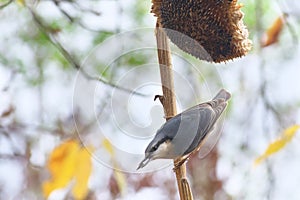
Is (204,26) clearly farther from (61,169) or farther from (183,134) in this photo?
(61,169)

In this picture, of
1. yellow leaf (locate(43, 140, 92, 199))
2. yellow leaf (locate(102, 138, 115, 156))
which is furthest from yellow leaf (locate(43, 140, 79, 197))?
yellow leaf (locate(102, 138, 115, 156))

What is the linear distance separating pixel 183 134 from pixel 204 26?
148 mm

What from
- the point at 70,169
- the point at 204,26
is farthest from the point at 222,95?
the point at 70,169

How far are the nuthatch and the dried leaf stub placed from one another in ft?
0.25

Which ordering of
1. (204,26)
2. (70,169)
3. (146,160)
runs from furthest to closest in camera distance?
(70,169) → (204,26) → (146,160)

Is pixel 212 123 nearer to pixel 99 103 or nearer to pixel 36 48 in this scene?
pixel 99 103

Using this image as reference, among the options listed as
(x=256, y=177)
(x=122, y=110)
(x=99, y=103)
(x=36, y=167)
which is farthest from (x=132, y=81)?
(x=256, y=177)

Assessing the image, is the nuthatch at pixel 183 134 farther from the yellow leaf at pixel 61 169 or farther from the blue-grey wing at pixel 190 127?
the yellow leaf at pixel 61 169

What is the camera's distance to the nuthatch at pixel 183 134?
535 mm

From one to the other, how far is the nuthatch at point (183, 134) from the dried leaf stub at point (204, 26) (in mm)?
75

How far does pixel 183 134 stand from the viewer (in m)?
0.56

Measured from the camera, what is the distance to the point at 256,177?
1697 millimetres

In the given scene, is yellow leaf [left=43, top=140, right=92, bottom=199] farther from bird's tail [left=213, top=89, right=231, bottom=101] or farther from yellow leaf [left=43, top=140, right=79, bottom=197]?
bird's tail [left=213, top=89, right=231, bottom=101]

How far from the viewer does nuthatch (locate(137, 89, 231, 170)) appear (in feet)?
1.76
